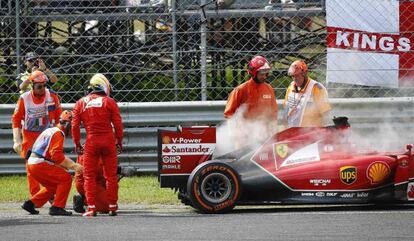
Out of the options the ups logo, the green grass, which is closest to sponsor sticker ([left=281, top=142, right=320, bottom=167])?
the ups logo

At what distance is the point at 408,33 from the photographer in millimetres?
14625

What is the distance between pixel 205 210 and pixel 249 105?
1.58m

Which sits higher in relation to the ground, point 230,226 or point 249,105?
point 249,105

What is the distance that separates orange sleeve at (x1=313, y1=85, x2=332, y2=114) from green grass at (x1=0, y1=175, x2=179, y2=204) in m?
1.96

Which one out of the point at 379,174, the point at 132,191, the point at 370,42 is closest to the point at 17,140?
the point at 132,191

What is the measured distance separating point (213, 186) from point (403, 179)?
6.38 feet

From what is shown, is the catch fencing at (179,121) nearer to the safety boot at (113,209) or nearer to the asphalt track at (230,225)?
the asphalt track at (230,225)

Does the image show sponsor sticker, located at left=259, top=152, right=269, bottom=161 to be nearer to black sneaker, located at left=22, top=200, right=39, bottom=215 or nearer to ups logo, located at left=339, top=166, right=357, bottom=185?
ups logo, located at left=339, top=166, right=357, bottom=185

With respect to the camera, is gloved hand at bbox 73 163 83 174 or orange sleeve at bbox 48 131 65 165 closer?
orange sleeve at bbox 48 131 65 165

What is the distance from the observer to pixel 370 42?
48.3 ft

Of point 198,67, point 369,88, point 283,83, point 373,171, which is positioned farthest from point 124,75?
point 373,171

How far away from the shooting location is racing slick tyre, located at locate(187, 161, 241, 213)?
12.1 m

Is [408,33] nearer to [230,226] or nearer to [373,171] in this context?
[373,171]

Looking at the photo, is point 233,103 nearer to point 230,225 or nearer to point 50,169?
point 50,169
